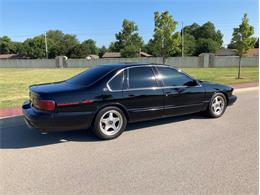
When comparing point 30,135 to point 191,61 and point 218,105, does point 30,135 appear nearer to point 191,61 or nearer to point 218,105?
point 218,105

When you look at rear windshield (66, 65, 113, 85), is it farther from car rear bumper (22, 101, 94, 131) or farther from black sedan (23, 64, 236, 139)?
car rear bumper (22, 101, 94, 131)

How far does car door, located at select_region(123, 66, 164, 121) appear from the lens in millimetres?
4871

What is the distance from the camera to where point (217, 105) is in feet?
20.2

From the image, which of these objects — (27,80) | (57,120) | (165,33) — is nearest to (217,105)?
(57,120)

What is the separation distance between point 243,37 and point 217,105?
36.4 ft

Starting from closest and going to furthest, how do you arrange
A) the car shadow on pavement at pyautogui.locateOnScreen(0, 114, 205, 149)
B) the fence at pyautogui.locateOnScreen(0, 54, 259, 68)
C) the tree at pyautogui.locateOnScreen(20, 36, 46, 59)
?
1. the car shadow on pavement at pyautogui.locateOnScreen(0, 114, 205, 149)
2. the fence at pyautogui.locateOnScreen(0, 54, 259, 68)
3. the tree at pyautogui.locateOnScreen(20, 36, 46, 59)

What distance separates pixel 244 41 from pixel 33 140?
14.5 m

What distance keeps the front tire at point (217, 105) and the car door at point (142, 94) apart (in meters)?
1.54

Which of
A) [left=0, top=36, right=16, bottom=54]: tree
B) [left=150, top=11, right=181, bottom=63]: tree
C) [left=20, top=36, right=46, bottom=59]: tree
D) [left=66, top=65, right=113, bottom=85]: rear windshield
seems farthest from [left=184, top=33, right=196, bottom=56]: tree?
[left=0, top=36, right=16, bottom=54]: tree

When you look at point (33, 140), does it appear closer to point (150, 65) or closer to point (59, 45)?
point (150, 65)

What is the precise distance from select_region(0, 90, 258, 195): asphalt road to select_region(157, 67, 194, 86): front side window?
963mm

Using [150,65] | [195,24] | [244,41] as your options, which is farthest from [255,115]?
[195,24]

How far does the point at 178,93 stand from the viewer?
17.7 feet

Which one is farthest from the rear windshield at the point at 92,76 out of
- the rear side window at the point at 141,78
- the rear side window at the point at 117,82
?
the rear side window at the point at 141,78
